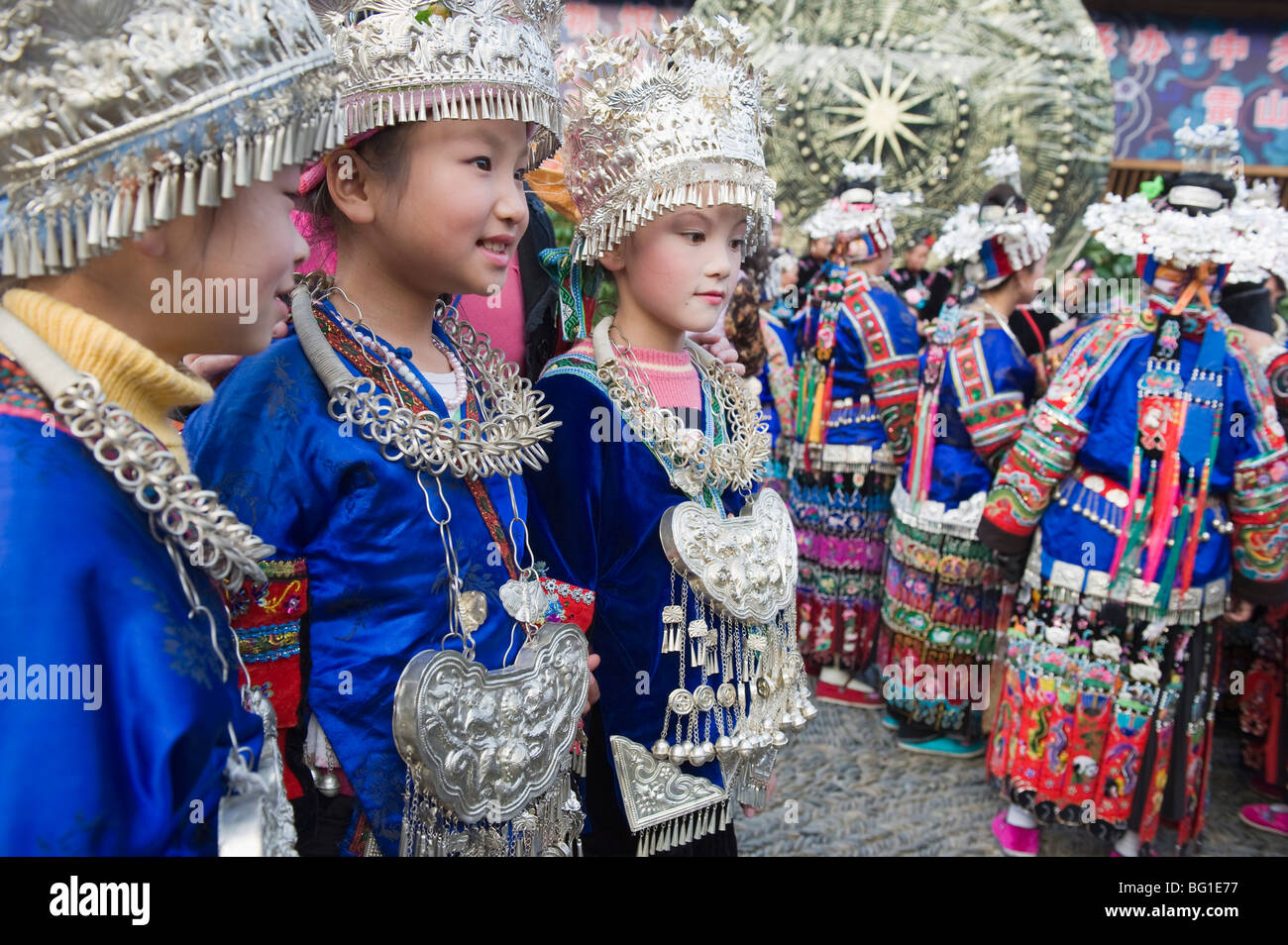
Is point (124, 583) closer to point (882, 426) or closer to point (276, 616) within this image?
point (276, 616)

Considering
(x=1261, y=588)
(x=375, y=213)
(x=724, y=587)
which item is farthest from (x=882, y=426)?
(x=375, y=213)

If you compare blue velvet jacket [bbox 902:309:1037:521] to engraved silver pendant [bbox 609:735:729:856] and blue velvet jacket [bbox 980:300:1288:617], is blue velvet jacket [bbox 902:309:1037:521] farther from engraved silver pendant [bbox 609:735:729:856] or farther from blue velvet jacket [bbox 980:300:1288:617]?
engraved silver pendant [bbox 609:735:729:856]

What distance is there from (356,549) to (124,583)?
18.0 inches

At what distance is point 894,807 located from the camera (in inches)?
150

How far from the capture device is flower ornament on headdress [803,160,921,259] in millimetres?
4758

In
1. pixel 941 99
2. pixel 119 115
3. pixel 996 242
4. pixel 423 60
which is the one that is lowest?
pixel 119 115

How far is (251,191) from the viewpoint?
3.37 ft

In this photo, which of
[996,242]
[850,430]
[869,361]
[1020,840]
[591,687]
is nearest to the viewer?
[591,687]

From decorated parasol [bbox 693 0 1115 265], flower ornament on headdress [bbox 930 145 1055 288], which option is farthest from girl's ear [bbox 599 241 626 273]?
decorated parasol [bbox 693 0 1115 265]

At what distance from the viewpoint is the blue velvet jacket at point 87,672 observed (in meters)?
0.78

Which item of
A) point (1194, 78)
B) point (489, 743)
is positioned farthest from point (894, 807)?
point (1194, 78)

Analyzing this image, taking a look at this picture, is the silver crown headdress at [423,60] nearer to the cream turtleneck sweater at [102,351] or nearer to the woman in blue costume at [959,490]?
the cream turtleneck sweater at [102,351]

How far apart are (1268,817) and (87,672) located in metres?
4.46

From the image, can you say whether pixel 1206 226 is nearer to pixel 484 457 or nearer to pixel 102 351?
pixel 484 457
